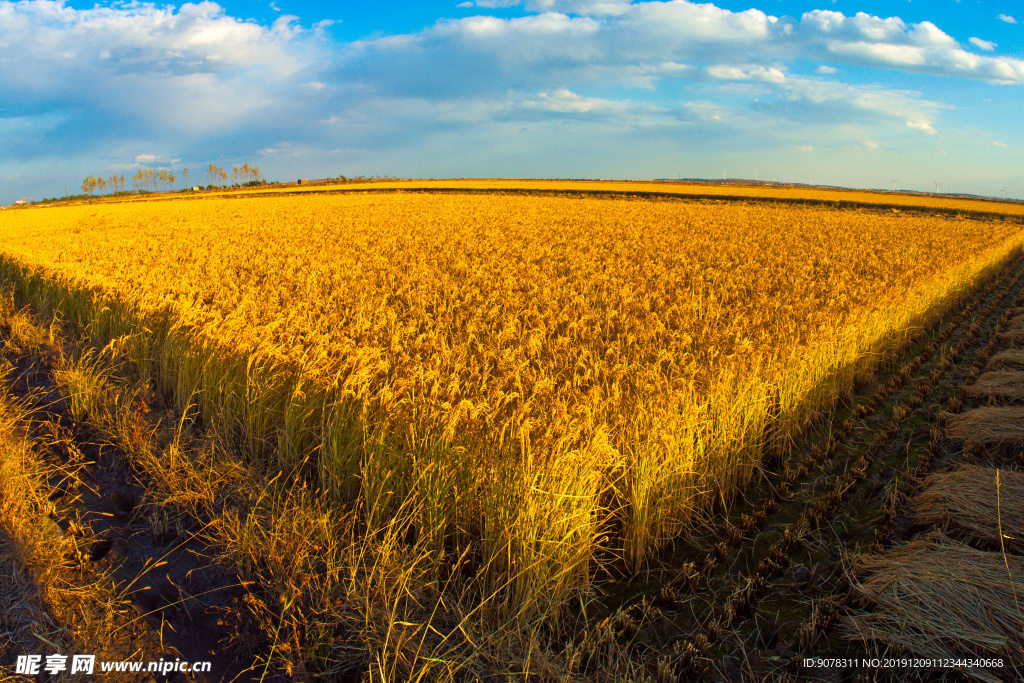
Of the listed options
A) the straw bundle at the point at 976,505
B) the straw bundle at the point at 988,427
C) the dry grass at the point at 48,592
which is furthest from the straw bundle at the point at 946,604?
the dry grass at the point at 48,592

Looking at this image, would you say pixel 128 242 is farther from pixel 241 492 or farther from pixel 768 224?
pixel 768 224

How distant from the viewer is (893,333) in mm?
7316

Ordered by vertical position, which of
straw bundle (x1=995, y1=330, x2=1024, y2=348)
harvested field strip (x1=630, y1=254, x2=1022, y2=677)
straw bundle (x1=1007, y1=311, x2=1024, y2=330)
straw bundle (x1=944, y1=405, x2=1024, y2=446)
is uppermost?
straw bundle (x1=1007, y1=311, x2=1024, y2=330)

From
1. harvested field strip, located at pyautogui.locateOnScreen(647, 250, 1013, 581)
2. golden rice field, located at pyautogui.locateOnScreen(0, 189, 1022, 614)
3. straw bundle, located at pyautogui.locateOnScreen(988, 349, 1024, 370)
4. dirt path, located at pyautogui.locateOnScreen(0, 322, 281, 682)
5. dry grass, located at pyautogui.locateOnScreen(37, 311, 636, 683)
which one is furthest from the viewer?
straw bundle, located at pyautogui.locateOnScreen(988, 349, 1024, 370)

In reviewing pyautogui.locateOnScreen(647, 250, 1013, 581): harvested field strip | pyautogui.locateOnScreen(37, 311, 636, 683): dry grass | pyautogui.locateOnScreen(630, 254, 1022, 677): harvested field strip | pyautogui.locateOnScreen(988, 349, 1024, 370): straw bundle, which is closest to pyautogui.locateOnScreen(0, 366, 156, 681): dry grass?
pyautogui.locateOnScreen(37, 311, 636, 683): dry grass

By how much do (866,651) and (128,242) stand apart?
17.2 metres

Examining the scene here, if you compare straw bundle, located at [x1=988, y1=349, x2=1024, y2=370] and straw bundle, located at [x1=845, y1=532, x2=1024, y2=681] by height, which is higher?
straw bundle, located at [x1=988, y1=349, x2=1024, y2=370]

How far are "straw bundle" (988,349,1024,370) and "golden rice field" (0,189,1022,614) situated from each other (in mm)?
1022

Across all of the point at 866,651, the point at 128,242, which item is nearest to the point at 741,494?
the point at 866,651

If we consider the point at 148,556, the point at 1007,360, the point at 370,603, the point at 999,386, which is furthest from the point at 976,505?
the point at 148,556

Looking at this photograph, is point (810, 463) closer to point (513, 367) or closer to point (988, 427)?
point (988, 427)

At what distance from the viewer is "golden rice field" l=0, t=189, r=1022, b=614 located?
3008 millimetres

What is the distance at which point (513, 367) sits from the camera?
173 inches

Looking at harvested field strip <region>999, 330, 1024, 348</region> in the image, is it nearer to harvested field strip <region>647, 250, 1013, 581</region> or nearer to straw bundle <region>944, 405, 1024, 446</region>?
harvested field strip <region>647, 250, 1013, 581</region>
